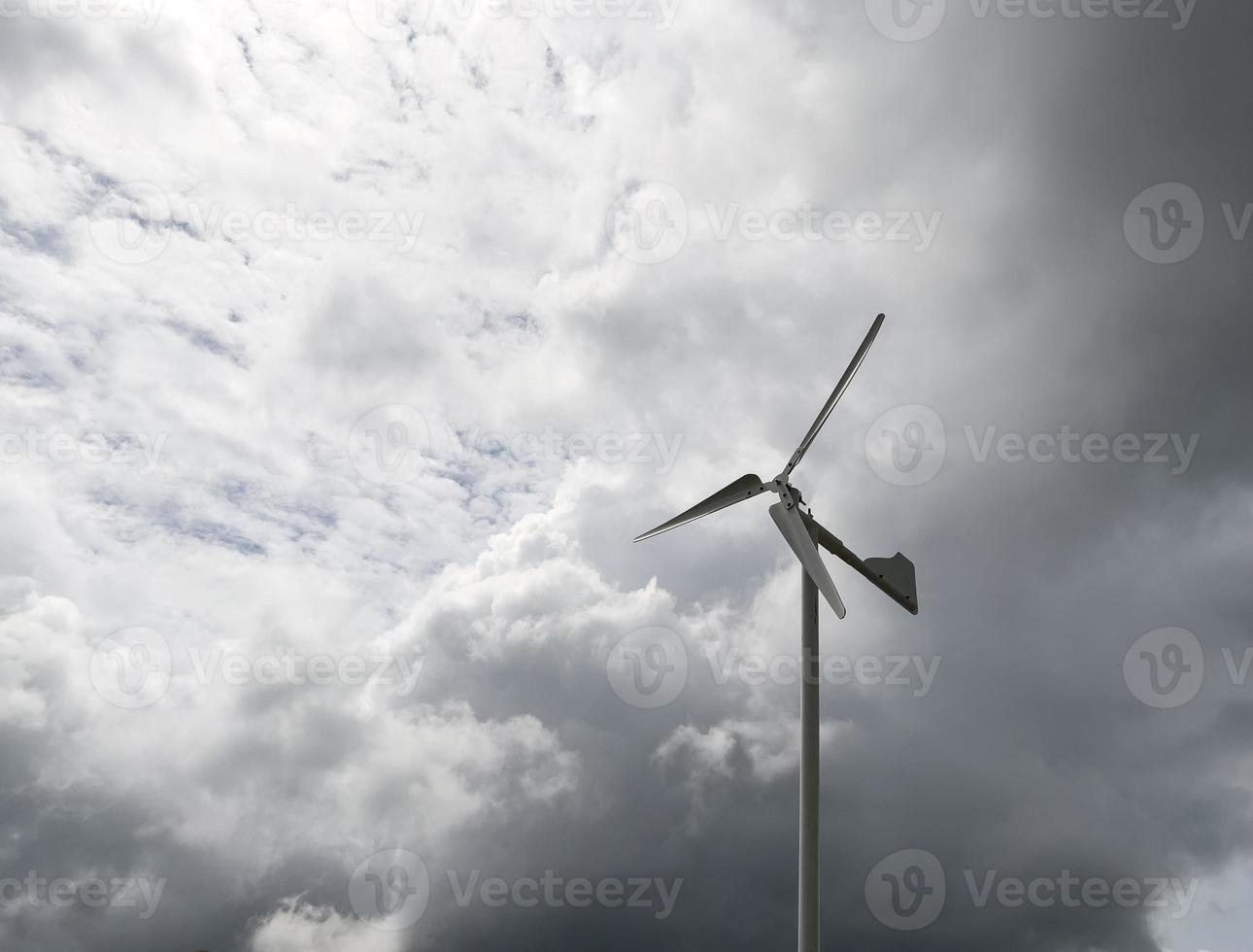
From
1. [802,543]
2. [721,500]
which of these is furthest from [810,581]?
[721,500]

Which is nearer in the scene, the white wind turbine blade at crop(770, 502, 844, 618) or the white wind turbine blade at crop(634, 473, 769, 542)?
the white wind turbine blade at crop(770, 502, 844, 618)

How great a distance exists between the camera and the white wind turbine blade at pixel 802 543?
40812 mm

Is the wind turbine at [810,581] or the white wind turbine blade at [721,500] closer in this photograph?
the wind turbine at [810,581]

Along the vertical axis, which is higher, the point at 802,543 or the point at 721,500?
the point at 721,500

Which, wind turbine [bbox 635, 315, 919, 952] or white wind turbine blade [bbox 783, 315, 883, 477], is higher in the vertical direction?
white wind turbine blade [bbox 783, 315, 883, 477]

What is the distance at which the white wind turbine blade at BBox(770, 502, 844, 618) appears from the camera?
4081 cm

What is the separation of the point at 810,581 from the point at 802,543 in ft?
9.56

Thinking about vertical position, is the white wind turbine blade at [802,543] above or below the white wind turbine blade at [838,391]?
below

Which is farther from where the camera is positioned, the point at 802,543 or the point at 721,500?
the point at 721,500

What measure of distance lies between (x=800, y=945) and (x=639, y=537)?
25467mm

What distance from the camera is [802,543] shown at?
43281 millimetres

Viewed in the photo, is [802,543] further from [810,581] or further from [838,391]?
[838,391]

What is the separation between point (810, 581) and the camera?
44.9 metres

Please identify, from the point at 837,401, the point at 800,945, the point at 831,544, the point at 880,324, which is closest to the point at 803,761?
the point at 800,945
